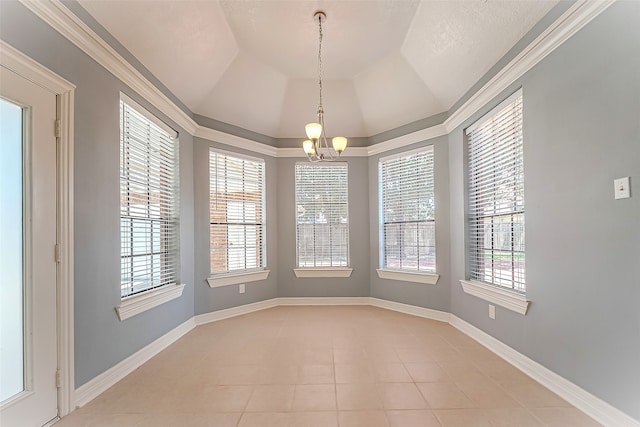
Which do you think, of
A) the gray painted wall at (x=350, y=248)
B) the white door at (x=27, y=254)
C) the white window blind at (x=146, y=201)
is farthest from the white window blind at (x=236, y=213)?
the white door at (x=27, y=254)

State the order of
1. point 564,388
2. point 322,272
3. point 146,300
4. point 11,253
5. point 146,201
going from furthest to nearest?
point 322,272, point 146,201, point 146,300, point 564,388, point 11,253

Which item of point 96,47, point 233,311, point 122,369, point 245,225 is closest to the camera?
point 96,47

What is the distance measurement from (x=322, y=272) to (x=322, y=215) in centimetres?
92

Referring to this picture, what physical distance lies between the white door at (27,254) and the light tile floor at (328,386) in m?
0.35

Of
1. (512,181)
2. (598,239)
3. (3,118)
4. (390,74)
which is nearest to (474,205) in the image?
(512,181)

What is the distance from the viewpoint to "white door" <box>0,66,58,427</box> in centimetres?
172

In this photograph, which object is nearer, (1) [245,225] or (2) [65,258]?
(2) [65,258]

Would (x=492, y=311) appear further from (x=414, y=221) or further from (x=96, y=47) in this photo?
(x=96, y=47)

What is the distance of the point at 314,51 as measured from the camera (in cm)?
352

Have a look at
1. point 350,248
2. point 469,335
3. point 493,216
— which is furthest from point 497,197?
point 350,248

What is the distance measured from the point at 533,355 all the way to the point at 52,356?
3.51 meters

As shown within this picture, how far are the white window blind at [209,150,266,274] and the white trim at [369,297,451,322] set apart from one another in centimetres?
192

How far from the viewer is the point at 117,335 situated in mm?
2518

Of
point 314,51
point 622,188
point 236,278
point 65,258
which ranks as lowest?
point 236,278
